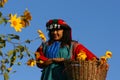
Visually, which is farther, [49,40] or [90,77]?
[49,40]

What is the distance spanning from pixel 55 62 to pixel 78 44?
436mm

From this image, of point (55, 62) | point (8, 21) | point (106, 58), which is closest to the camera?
point (8, 21)

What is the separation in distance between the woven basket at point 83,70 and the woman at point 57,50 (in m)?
0.25

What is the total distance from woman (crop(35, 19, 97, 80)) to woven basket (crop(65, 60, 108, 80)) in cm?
25

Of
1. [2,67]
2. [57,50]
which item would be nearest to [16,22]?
[2,67]

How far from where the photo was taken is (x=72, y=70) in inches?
181

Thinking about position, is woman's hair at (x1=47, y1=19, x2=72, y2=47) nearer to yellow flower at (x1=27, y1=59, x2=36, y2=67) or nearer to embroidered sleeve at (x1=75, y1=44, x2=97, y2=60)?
embroidered sleeve at (x1=75, y1=44, x2=97, y2=60)

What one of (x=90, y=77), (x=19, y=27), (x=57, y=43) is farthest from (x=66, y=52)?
(x=19, y=27)

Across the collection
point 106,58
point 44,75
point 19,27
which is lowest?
point 44,75

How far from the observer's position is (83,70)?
4.58 m

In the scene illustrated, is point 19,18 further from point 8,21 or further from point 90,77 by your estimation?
point 90,77

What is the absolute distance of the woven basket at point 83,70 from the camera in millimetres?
4547

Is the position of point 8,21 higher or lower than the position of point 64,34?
higher

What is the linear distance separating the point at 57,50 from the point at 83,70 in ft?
2.16
